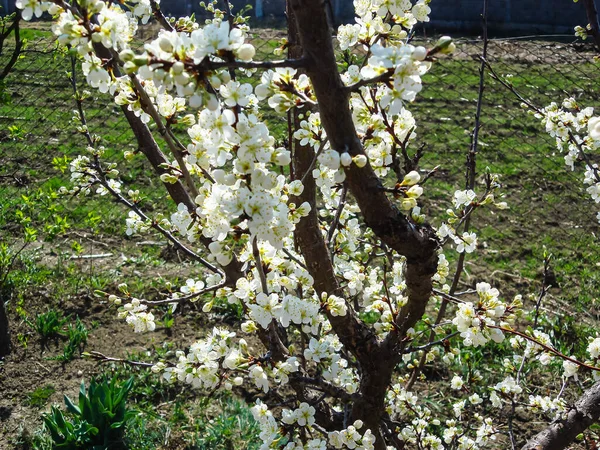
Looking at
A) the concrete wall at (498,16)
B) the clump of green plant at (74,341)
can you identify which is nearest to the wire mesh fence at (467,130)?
the clump of green plant at (74,341)

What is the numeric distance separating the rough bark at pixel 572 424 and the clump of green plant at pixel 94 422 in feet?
→ 6.18

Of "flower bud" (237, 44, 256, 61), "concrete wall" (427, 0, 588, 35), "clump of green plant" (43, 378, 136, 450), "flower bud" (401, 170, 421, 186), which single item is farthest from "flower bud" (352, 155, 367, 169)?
"concrete wall" (427, 0, 588, 35)

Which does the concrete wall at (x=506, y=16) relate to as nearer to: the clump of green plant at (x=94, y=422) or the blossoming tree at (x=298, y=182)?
the blossoming tree at (x=298, y=182)

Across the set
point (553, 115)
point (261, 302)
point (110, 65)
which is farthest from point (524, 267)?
point (110, 65)

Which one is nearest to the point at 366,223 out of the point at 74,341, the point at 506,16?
the point at 74,341

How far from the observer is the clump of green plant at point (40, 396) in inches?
130

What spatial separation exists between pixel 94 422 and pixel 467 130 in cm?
553

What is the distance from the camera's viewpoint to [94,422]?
2732 millimetres

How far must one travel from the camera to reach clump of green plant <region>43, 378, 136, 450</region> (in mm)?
2662

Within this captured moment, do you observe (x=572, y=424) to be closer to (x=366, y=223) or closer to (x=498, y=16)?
(x=366, y=223)

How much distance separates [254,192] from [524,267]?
4.03 meters

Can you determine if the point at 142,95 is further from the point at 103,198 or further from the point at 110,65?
the point at 103,198

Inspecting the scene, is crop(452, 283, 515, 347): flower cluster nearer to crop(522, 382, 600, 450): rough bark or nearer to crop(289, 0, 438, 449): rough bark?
crop(289, 0, 438, 449): rough bark

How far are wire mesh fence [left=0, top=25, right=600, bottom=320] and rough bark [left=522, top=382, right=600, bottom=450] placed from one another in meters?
2.95
